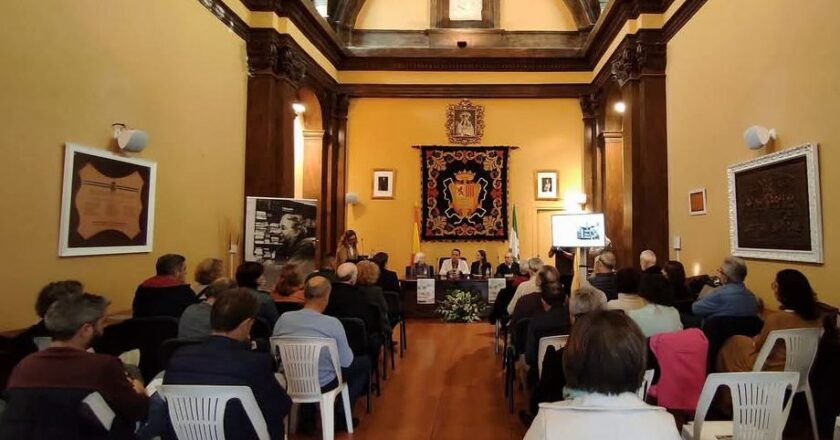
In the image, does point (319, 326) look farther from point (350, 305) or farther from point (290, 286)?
point (290, 286)

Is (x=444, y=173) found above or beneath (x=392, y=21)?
beneath

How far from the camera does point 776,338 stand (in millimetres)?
2746

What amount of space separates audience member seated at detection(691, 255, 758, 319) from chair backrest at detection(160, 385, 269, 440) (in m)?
3.01

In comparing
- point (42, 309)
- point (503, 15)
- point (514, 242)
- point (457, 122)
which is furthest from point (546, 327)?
point (503, 15)

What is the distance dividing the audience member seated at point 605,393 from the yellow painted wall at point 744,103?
10.4ft

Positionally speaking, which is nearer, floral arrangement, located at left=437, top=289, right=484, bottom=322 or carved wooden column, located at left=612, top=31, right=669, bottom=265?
carved wooden column, located at left=612, top=31, right=669, bottom=265

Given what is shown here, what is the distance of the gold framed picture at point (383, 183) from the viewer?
9.25 m

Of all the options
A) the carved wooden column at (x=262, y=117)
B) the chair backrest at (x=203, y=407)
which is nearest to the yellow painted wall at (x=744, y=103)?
the chair backrest at (x=203, y=407)

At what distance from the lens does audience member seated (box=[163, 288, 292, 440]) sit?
199cm

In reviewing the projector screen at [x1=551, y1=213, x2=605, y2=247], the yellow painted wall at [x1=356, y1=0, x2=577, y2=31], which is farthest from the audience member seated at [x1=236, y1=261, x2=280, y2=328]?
the yellow painted wall at [x1=356, y1=0, x2=577, y2=31]

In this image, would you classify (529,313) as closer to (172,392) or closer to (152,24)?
(172,392)

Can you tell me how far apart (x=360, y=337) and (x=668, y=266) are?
285cm

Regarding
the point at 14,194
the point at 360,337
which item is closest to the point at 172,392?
the point at 360,337

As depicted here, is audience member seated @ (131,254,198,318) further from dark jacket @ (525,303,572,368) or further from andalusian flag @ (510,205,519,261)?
andalusian flag @ (510,205,519,261)
